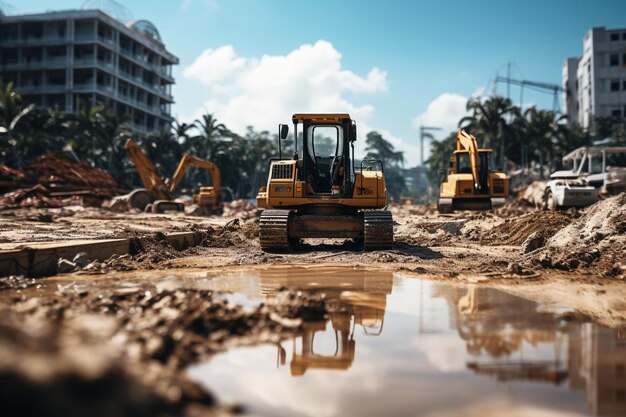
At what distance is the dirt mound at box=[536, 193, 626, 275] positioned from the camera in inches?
312

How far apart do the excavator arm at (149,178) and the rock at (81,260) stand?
22621mm

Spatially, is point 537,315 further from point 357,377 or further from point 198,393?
point 198,393

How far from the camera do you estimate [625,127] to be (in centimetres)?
6069

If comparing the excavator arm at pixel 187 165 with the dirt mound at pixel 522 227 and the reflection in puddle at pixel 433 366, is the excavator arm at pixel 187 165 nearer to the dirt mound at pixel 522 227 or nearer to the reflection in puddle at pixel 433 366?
→ the dirt mound at pixel 522 227

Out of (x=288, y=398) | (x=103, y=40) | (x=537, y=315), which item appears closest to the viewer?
(x=288, y=398)

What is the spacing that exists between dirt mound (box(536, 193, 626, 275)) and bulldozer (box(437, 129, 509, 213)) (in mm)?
8803

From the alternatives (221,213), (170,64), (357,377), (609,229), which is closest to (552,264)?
(609,229)

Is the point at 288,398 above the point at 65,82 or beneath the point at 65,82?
beneath

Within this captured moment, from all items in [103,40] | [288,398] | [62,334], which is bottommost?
[288,398]

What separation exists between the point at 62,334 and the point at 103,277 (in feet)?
16.6

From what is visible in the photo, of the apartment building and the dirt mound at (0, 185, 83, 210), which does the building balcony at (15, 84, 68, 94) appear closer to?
the apartment building

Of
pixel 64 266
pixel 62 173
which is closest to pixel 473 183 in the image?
pixel 64 266

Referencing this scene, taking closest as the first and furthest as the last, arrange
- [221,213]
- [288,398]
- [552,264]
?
[288,398] → [552,264] → [221,213]

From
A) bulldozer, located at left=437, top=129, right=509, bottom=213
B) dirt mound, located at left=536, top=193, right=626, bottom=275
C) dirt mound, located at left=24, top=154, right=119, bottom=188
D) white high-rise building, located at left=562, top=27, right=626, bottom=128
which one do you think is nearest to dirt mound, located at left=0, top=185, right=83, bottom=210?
dirt mound, located at left=24, top=154, right=119, bottom=188
